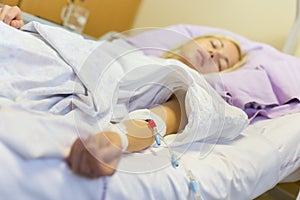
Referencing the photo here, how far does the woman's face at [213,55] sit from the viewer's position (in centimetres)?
127

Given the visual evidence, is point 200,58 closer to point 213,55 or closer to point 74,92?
point 213,55

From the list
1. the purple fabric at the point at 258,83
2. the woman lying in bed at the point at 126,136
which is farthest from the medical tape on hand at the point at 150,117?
the purple fabric at the point at 258,83

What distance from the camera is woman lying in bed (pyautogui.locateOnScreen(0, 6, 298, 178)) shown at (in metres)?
0.56

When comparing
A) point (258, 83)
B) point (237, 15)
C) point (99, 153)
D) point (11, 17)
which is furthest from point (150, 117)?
point (237, 15)

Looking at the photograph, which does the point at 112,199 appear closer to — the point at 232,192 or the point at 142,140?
the point at 142,140

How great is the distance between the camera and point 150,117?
0.84m

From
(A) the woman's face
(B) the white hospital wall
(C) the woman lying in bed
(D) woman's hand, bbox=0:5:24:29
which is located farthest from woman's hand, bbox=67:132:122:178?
(B) the white hospital wall

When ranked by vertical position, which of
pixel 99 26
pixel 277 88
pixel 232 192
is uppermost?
pixel 277 88

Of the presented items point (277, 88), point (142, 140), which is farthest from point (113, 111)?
point (277, 88)

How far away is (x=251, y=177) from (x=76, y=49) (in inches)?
19.4

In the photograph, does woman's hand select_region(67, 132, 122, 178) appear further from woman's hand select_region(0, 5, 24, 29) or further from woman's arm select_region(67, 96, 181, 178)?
woman's hand select_region(0, 5, 24, 29)

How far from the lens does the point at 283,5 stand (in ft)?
6.36

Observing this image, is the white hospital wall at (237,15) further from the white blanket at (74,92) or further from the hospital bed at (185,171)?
the white blanket at (74,92)

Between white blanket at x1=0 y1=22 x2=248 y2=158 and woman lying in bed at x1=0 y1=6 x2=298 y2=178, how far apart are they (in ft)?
0.08
